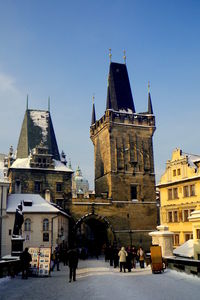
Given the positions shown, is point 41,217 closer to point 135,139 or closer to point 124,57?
point 135,139

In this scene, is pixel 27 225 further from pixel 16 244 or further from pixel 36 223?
pixel 16 244

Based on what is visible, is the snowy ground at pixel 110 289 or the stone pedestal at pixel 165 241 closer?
the snowy ground at pixel 110 289

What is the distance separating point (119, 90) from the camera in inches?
2056

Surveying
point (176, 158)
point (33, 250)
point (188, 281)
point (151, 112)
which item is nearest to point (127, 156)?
point (151, 112)

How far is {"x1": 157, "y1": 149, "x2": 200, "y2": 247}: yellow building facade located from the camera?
34.5 meters

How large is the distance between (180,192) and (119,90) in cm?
2148

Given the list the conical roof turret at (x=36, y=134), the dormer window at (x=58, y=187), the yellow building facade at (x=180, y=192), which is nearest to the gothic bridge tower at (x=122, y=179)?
the dormer window at (x=58, y=187)

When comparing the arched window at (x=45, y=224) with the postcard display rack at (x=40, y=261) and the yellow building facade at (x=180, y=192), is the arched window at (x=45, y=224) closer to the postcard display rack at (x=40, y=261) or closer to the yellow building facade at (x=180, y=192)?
the yellow building facade at (x=180, y=192)

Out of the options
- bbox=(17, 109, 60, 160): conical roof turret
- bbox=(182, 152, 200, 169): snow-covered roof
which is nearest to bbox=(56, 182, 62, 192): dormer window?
bbox=(17, 109, 60, 160): conical roof turret

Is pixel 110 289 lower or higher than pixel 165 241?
lower

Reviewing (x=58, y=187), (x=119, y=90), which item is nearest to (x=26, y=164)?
(x=58, y=187)

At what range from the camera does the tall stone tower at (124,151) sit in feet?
152

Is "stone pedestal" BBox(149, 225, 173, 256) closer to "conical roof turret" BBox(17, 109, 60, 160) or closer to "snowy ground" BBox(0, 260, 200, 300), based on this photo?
"snowy ground" BBox(0, 260, 200, 300)

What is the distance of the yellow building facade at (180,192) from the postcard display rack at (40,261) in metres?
20.5
